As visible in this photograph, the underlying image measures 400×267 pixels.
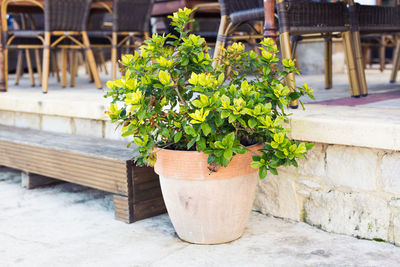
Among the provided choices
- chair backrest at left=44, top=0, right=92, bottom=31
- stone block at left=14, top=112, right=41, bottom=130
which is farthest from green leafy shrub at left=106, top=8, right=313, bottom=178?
chair backrest at left=44, top=0, right=92, bottom=31

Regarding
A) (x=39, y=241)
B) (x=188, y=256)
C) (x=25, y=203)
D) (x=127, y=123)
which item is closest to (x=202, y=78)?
(x=127, y=123)

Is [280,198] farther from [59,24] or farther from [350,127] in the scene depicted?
[59,24]

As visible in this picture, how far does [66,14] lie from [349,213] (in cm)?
262

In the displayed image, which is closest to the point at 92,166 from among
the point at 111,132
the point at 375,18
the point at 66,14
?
the point at 111,132

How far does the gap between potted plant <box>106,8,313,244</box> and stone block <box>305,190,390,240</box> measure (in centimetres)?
31

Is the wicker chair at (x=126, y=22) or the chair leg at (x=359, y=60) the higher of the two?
the wicker chair at (x=126, y=22)

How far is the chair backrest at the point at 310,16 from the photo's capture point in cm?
223

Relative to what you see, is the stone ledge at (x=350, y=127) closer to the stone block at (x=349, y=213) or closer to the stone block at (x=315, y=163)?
the stone block at (x=315, y=163)

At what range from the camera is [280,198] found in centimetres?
219

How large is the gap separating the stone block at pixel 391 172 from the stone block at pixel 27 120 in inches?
92.0

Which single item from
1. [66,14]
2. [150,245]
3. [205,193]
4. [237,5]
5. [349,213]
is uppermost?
[66,14]

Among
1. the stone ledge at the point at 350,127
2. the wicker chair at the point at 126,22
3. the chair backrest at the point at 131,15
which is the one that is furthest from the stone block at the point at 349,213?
the chair backrest at the point at 131,15

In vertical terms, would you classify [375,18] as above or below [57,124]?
above

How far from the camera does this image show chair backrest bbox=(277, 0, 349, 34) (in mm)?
2234
